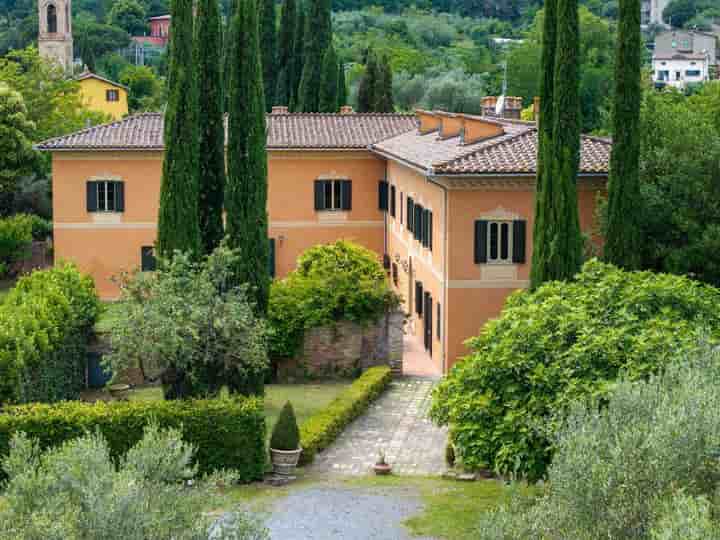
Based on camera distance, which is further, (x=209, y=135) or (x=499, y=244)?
(x=499, y=244)

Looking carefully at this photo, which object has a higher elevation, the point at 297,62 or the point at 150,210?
the point at 297,62

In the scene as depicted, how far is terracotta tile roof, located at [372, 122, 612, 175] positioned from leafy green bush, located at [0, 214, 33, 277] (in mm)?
15908

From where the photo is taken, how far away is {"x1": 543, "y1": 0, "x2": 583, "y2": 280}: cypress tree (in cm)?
2742

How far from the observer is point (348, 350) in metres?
31.8

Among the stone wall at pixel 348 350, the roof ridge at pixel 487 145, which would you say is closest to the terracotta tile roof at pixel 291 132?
the roof ridge at pixel 487 145

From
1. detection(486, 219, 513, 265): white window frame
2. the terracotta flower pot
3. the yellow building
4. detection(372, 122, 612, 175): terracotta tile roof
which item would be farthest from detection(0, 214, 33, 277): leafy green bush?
the yellow building

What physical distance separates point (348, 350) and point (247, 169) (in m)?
6.63

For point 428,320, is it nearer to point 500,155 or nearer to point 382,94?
point 500,155

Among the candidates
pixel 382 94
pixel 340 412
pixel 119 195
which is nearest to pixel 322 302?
pixel 340 412

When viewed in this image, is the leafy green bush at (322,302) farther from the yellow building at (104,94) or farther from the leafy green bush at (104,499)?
the yellow building at (104,94)

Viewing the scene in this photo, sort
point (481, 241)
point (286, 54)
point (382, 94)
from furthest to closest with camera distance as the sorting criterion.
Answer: point (382, 94)
point (286, 54)
point (481, 241)

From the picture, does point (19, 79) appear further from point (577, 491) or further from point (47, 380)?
point (577, 491)

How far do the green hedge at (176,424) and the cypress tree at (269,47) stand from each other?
36244 millimetres

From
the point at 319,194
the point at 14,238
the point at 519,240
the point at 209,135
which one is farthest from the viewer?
the point at 14,238
